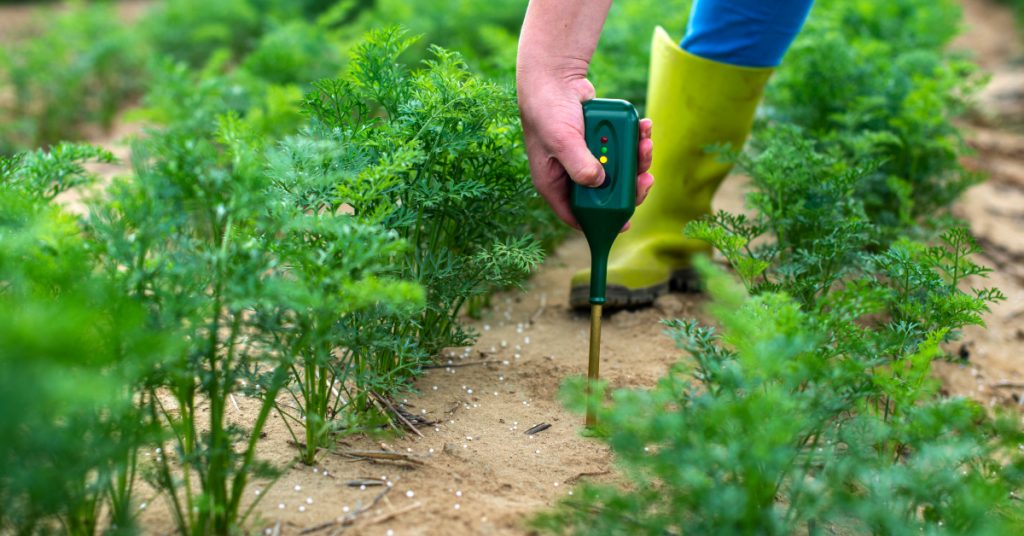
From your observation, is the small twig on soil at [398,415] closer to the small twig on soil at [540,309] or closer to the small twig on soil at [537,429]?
the small twig on soil at [537,429]

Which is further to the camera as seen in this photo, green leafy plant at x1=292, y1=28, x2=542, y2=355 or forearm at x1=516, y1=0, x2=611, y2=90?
forearm at x1=516, y1=0, x2=611, y2=90

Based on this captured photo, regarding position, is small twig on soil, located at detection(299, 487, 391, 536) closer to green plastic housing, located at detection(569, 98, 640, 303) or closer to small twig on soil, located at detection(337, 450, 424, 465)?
small twig on soil, located at detection(337, 450, 424, 465)

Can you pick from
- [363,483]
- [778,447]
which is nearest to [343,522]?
[363,483]

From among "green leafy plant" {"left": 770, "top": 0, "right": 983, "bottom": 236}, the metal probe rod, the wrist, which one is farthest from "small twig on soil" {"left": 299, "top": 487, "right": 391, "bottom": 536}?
"green leafy plant" {"left": 770, "top": 0, "right": 983, "bottom": 236}

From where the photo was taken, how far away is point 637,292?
9.74 ft

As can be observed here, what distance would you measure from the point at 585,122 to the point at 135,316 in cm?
114

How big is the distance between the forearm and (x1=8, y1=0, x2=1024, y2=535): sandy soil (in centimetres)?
81

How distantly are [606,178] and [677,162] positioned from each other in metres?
0.94

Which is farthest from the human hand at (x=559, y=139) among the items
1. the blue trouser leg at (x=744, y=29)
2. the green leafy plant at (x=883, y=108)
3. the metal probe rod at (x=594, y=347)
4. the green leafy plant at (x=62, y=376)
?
the green leafy plant at (x=883, y=108)

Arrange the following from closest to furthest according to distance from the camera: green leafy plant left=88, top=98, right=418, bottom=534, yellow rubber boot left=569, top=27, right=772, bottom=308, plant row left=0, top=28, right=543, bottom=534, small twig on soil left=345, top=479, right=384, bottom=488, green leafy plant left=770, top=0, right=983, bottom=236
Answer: plant row left=0, top=28, right=543, bottom=534 < green leafy plant left=88, top=98, right=418, bottom=534 < small twig on soil left=345, top=479, right=384, bottom=488 < yellow rubber boot left=569, top=27, right=772, bottom=308 < green leafy plant left=770, top=0, right=983, bottom=236

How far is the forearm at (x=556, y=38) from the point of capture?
218cm

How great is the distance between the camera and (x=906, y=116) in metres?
3.27

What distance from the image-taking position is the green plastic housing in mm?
2172

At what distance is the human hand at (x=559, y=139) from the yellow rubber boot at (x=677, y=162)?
64 centimetres
